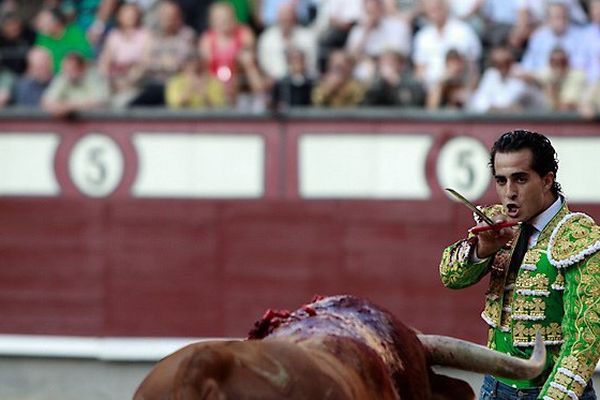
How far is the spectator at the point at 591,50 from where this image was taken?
8344 mm

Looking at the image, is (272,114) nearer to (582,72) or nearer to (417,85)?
(417,85)

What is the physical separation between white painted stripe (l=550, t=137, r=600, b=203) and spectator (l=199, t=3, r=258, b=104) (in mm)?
1869

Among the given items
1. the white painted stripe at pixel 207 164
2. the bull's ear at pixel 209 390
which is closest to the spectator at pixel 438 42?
the white painted stripe at pixel 207 164

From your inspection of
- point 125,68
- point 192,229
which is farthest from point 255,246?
point 125,68

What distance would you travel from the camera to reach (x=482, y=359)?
11.1 feet

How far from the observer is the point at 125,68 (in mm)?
9055

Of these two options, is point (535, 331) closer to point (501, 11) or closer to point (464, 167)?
point (464, 167)

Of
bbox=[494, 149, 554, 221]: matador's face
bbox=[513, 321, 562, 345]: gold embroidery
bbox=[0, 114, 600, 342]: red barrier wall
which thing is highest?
bbox=[494, 149, 554, 221]: matador's face

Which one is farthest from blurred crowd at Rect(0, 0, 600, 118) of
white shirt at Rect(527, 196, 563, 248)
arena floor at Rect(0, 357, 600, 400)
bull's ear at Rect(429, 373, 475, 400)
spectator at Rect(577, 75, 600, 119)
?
bull's ear at Rect(429, 373, 475, 400)

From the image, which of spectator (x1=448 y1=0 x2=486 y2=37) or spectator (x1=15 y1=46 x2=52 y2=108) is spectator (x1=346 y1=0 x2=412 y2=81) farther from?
spectator (x1=15 y1=46 x2=52 y2=108)

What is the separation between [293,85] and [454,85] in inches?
37.2

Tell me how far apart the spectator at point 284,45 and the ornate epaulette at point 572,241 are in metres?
5.27

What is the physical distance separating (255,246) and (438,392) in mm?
5409

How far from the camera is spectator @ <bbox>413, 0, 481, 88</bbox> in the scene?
28.1 feet
